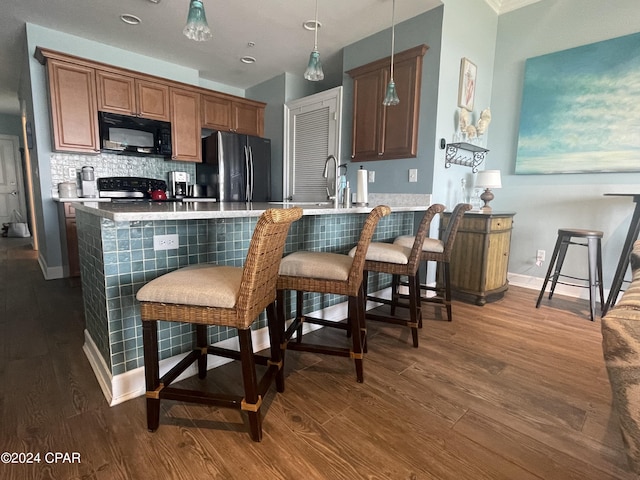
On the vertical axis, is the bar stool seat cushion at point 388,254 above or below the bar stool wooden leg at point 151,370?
above

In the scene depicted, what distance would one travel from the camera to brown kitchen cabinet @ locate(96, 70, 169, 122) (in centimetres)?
354

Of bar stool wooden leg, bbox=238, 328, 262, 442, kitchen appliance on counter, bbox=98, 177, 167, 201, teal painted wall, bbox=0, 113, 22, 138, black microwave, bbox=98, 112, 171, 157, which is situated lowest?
bar stool wooden leg, bbox=238, 328, 262, 442

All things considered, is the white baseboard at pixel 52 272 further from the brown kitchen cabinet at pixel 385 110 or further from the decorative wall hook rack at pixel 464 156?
the decorative wall hook rack at pixel 464 156

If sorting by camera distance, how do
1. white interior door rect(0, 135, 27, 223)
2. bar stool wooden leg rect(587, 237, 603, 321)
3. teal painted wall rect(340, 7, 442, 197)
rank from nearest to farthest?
1. bar stool wooden leg rect(587, 237, 603, 321)
2. teal painted wall rect(340, 7, 442, 197)
3. white interior door rect(0, 135, 27, 223)

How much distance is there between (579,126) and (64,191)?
5.31m

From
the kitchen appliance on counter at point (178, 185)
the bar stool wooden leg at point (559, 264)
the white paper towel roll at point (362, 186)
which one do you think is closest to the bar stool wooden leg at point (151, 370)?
the white paper towel roll at point (362, 186)

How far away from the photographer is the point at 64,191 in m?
3.48

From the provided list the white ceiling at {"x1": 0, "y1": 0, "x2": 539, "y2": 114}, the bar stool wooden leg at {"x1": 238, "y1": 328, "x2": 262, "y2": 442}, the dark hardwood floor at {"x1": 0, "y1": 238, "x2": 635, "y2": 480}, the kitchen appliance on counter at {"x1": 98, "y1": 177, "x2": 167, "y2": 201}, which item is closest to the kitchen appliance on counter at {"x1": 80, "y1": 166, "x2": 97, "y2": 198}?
the kitchen appliance on counter at {"x1": 98, "y1": 177, "x2": 167, "y2": 201}

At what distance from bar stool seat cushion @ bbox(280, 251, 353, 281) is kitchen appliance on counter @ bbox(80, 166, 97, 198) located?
327 centimetres

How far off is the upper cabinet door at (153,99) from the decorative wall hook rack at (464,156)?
3.41 m

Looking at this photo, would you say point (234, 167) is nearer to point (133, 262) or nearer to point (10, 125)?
point (133, 262)

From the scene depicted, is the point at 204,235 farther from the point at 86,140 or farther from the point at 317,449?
the point at 86,140

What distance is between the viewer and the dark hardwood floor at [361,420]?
1122 mm

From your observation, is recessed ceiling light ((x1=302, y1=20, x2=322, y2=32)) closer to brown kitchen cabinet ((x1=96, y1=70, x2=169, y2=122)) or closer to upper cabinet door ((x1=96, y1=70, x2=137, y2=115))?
brown kitchen cabinet ((x1=96, y1=70, x2=169, y2=122))
